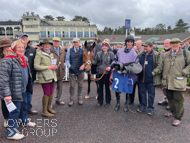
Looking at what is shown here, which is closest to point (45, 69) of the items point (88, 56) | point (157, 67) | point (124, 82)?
point (88, 56)

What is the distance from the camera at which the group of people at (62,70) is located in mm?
2869

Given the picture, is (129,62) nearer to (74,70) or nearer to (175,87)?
(175,87)

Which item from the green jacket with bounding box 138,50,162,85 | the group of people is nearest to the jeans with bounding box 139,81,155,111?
the group of people

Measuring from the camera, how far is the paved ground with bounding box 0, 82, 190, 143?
118 inches

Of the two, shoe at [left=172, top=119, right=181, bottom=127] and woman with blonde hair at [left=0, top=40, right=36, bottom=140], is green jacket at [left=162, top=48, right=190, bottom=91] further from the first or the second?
woman with blonde hair at [left=0, top=40, right=36, bottom=140]

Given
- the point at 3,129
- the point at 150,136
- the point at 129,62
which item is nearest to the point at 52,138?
the point at 3,129

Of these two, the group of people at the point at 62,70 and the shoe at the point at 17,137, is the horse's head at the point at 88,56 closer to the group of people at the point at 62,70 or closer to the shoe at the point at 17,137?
the group of people at the point at 62,70

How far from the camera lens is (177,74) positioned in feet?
11.5

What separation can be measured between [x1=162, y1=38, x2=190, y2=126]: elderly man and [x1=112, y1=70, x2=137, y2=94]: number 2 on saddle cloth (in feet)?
2.96

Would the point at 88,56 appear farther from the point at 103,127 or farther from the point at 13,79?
the point at 13,79

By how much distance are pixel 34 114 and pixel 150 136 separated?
10.8 ft

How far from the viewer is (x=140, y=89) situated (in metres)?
4.38

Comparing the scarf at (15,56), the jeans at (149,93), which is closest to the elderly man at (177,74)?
the jeans at (149,93)

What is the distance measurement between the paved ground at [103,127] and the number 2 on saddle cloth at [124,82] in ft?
2.44
